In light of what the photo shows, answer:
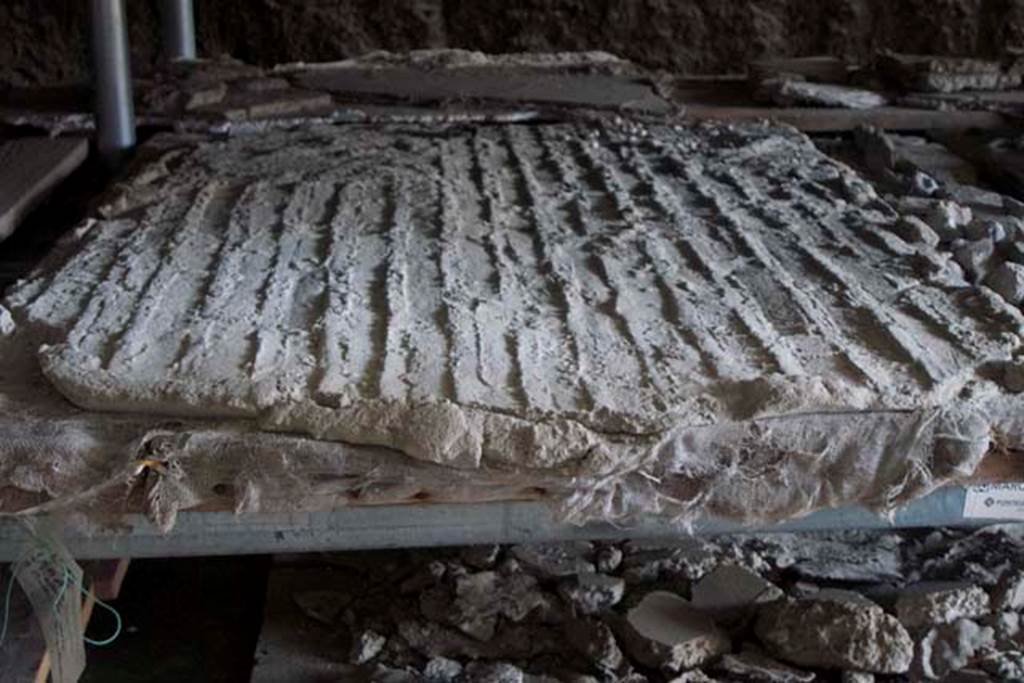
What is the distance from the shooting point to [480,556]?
2.17 meters

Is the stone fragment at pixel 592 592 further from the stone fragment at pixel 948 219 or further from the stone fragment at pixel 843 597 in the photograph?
the stone fragment at pixel 948 219

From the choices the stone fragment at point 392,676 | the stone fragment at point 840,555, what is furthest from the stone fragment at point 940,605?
the stone fragment at point 392,676

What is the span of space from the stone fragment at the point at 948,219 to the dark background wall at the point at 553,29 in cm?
274

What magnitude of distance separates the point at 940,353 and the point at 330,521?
82 centimetres

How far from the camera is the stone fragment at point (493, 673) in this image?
1.94m

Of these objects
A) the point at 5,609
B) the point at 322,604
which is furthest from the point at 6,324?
the point at 322,604

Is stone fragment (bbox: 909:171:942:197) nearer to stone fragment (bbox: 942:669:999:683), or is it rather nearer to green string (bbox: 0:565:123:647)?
stone fragment (bbox: 942:669:999:683)

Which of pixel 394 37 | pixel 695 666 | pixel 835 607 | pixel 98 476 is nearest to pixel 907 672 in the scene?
pixel 835 607

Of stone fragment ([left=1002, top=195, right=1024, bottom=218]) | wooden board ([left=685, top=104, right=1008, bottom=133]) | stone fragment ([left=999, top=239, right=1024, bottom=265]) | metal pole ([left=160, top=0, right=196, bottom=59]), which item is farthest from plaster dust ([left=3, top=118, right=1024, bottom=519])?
metal pole ([left=160, top=0, right=196, bottom=59])

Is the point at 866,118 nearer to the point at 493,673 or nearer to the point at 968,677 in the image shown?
the point at 968,677

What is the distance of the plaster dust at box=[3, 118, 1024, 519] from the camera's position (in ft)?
5.44

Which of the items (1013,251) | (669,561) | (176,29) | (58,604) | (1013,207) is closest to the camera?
(58,604)

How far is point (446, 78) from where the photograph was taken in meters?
3.80

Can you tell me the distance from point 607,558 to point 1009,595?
1.96 ft
